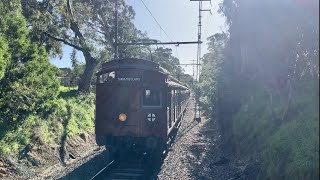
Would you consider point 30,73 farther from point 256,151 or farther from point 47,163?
point 256,151

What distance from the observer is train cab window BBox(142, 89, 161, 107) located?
36.4 ft

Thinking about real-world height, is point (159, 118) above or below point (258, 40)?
below

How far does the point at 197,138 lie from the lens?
18844 millimetres

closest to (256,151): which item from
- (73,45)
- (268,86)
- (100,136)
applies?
(268,86)

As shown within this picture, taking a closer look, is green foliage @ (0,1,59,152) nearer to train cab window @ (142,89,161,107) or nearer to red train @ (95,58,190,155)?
red train @ (95,58,190,155)

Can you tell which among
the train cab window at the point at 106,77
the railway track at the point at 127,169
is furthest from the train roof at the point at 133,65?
the railway track at the point at 127,169

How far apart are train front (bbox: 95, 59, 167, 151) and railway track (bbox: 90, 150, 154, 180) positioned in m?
0.84

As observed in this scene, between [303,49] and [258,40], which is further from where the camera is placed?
[258,40]

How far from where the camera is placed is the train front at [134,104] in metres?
11.0

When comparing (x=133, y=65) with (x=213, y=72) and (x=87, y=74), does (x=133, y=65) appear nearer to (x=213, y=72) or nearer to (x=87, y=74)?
(x=87, y=74)

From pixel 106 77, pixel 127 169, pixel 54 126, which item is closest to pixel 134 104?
pixel 106 77

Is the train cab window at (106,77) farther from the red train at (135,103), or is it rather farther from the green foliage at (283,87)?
the green foliage at (283,87)

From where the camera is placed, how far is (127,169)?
1083cm

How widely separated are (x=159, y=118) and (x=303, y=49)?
6.16 metres
